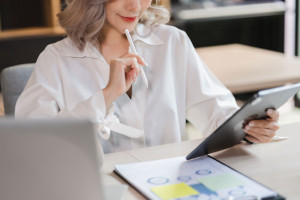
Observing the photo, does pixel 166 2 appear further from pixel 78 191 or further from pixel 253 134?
pixel 78 191

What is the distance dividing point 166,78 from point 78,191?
3.37ft

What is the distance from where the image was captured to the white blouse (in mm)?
1704

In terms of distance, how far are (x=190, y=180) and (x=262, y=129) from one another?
0.36 metres

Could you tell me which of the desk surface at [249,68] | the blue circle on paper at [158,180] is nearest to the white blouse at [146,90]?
the blue circle on paper at [158,180]

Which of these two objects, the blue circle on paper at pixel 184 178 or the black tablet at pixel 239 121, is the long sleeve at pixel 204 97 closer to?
the black tablet at pixel 239 121

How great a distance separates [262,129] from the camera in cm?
150

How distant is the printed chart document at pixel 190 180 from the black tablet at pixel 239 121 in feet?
0.12

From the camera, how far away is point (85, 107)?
1.51 metres

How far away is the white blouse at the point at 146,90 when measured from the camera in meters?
1.70

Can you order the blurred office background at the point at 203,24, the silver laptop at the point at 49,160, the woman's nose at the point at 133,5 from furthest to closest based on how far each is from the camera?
1. the blurred office background at the point at 203,24
2. the woman's nose at the point at 133,5
3. the silver laptop at the point at 49,160

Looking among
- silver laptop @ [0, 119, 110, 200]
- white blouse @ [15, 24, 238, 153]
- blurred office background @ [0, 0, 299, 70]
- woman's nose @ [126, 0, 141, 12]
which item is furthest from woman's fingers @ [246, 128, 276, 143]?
blurred office background @ [0, 0, 299, 70]

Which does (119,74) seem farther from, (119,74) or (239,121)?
(239,121)

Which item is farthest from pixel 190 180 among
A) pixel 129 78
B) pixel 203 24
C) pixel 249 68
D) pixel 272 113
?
pixel 203 24

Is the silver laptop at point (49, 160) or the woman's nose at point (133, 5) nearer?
the silver laptop at point (49, 160)
